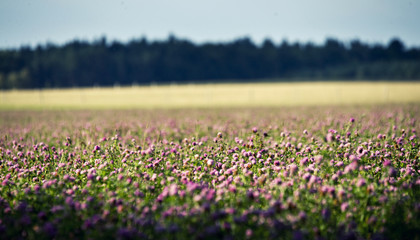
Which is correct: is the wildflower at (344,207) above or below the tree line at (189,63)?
below

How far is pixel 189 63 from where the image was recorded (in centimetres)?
8488

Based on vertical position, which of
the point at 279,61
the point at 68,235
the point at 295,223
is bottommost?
the point at 68,235

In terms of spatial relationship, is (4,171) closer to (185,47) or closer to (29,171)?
(29,171)

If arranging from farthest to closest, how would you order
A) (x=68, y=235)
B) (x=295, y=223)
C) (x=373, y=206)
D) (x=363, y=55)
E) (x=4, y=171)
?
(x=363, y=55)
(x=4, y=171)
(x=373, y=206)
(x=68, y=235)
(x=295, y=223)

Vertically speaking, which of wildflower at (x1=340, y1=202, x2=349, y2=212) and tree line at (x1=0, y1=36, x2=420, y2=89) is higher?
tree line at (x1=0, y1=36, x2=420, y2=89)

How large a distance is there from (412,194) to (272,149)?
2.52 metres

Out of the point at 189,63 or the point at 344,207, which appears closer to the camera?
the point at 344,207

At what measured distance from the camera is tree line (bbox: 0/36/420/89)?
236ft

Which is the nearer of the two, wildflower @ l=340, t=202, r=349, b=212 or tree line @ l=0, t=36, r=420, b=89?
wildflower @ l=340, t=202, r=349, b=212

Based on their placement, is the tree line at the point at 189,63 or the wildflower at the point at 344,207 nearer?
the wildflower at the point at 344,207

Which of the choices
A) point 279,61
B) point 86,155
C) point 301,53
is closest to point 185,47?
point 279,61

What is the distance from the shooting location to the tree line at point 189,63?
7188 cm

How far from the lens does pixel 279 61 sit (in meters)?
89.8

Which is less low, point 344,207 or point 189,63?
point 189,63
